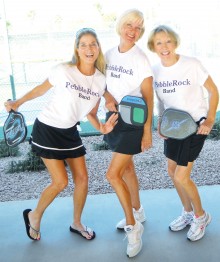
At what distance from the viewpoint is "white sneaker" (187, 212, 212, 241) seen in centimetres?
263

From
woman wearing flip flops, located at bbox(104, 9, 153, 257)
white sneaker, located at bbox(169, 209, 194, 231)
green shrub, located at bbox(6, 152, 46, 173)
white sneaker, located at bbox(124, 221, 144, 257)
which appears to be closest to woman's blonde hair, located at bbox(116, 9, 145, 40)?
woman wearing flip flops, located at bbox(104, 9, 153, 257)

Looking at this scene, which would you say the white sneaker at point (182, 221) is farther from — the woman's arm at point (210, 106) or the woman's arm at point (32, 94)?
the woman's arm at point (32, 94)

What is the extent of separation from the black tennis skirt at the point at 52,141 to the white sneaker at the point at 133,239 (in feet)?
2.28

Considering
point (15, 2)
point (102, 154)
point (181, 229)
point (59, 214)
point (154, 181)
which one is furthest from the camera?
point (15, 2)

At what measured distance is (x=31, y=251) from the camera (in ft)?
8.59

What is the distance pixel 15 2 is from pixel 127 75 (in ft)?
18.8

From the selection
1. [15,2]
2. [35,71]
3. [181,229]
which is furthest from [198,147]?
[15,2]

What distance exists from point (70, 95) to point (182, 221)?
52.6 inches

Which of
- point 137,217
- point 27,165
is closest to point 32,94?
point 137,217

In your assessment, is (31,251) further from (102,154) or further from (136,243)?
(102,154)

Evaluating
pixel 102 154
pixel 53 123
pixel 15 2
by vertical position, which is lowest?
pixel 102 154

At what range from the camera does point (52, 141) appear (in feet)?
8.27

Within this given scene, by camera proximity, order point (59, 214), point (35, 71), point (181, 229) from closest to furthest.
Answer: point (181, 229), point (59, 214), point (35, 71)

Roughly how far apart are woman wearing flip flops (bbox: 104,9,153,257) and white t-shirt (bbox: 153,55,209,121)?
5.1 inches
